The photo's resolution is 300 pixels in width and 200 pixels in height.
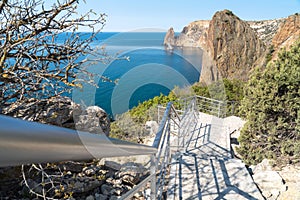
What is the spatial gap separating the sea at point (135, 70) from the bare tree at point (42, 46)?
20cm

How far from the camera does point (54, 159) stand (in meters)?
0.35

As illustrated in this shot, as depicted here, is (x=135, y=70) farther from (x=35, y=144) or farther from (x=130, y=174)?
(x=35, y=144)

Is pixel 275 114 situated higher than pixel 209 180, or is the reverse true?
pixel 275 114

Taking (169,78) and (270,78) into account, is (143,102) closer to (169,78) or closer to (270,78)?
(169,78)

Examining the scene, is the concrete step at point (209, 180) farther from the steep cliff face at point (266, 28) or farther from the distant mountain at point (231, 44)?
the steep cliff face at point (266, 28)

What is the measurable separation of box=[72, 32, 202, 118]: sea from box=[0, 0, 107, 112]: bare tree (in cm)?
20

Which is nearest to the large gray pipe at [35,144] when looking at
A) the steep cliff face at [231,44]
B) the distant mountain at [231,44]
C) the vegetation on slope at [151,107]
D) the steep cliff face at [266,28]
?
the vegetation on slope at [151,107]

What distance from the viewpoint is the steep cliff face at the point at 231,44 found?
857 inches

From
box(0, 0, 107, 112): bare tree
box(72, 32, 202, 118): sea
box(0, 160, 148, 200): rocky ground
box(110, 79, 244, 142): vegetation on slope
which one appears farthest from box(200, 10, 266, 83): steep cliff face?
box(0, 0, 107, 112): bare tree

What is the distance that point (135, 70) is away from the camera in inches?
244

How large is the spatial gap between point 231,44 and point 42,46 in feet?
Result: 74.1

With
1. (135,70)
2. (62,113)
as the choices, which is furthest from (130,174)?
(135,70)

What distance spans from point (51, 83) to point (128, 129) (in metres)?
4.48

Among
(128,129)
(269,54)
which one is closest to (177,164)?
(128,129)
